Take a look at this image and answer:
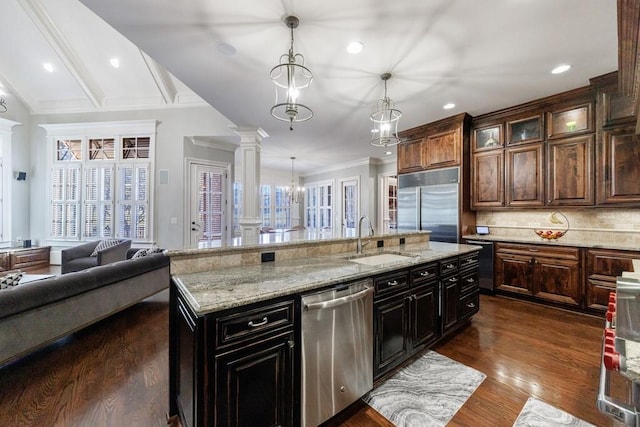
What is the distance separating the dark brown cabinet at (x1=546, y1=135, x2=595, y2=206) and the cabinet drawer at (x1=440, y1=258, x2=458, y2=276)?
217 centimetres

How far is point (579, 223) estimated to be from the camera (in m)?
3.69

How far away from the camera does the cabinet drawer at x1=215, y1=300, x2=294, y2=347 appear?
119 cm

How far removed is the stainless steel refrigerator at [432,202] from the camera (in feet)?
13.9

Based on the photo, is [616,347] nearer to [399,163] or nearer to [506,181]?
[506,181]

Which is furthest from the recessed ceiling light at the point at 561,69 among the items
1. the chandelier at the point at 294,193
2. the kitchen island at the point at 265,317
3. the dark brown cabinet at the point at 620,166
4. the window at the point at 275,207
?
the window at the point at 275,207

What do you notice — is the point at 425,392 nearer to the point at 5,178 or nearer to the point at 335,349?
the point at 335,349

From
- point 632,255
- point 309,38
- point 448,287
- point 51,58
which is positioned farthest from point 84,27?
point 632,255

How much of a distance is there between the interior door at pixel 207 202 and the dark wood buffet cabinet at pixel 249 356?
4.18m

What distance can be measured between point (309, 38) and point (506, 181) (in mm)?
3543

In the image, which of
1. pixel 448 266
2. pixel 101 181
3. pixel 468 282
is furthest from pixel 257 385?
pixel 101 181

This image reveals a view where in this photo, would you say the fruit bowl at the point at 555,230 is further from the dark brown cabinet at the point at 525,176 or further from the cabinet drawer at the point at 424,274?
the cabinet drawer at the point at 424,274

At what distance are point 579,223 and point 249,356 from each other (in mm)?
4720

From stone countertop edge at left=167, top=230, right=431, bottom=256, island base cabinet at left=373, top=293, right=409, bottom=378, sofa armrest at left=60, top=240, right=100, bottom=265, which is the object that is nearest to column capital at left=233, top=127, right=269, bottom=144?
stone countertop edge at left=167, top=230, right=431, bottom=256

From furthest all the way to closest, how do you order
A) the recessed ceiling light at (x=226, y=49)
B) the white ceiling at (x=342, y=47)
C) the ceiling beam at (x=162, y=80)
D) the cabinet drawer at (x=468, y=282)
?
the ceiling beam at (x=162, y=80) → the cabinet drawer at (x=468, y=282) → the recessed ceiling light at (x=226, y=49) → the white ceiling at (x=342, y=47)
